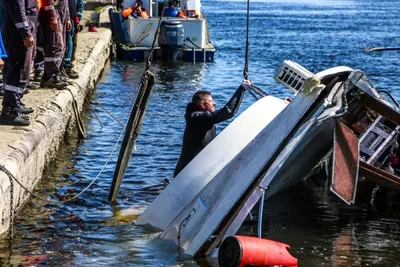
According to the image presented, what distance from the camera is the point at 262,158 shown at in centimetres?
817

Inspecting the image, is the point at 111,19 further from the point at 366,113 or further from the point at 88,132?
the point at 366,113

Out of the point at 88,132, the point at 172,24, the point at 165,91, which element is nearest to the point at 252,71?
the point at 172,24

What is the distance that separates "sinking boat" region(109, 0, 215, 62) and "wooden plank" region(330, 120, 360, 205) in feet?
59.8

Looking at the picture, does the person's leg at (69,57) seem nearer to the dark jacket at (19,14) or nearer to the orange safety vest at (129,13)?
the dark jacket at (19,14)

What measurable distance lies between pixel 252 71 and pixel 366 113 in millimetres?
16618

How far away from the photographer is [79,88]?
48.6 ft

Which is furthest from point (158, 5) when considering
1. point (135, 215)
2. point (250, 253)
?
point (250, 253)

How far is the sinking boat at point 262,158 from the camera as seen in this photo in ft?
26.7

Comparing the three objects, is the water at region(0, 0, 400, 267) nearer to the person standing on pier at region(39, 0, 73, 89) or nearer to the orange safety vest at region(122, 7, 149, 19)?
the person standing on pier at region(39, 0, 73, 89)

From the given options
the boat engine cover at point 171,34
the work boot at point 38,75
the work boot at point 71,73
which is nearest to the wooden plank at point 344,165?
the work boot at point 38,75

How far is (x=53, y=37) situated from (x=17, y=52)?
2.84m

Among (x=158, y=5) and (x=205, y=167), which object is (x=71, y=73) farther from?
(x=158, y=5)

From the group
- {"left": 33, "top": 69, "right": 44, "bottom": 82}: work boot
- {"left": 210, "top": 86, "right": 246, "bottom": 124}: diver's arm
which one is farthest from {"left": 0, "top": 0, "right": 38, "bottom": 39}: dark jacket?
{"left": 33, "top": 69, "right": 44, "bottom": 82}: work boot

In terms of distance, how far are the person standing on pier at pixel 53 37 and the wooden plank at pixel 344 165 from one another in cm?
521
